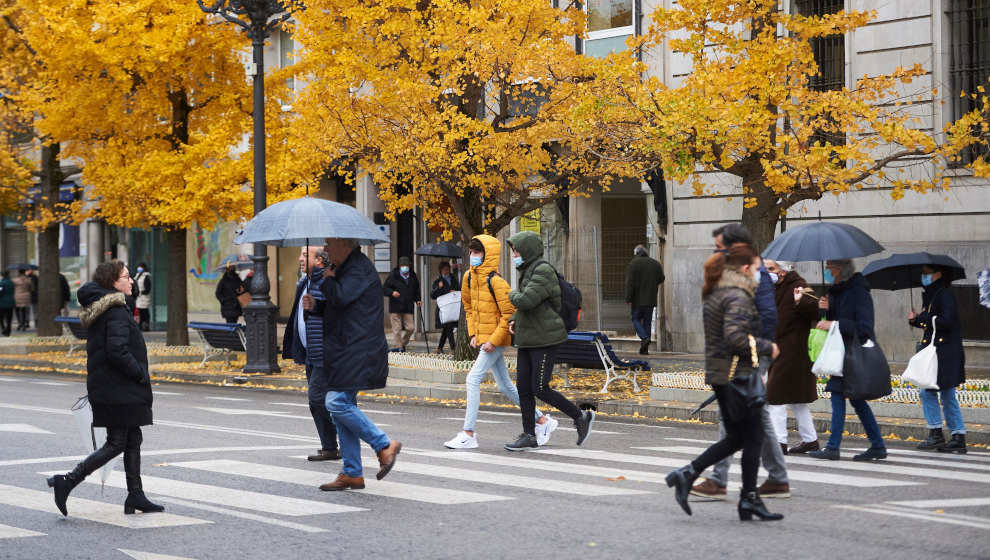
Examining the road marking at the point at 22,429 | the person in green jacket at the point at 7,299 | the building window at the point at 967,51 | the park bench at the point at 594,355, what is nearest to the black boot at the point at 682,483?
the road marking at the point at 22,429

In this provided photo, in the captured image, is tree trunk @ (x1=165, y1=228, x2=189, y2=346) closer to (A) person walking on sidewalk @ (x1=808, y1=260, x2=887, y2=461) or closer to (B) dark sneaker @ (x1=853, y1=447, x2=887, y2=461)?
(A) person walking on sidewalk @ (x1=808, y1=260, x2=887, y2=461)

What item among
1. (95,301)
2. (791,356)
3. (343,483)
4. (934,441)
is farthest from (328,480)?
(934,441)

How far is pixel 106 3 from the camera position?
2333 cm

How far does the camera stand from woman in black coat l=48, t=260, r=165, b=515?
8125 millimetres

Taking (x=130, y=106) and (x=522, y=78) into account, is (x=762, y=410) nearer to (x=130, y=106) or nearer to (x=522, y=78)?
(x=522, y=78)

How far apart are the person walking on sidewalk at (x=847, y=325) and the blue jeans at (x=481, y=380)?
2.55 metres

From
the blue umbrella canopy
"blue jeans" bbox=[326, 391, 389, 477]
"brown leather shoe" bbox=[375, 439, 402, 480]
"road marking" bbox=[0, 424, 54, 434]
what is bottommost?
"road marking" bbox=[0, 424, 54, 434]

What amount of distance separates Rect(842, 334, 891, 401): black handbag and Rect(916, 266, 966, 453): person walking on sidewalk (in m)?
1.21

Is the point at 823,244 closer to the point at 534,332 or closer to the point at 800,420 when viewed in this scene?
the point at 800,420

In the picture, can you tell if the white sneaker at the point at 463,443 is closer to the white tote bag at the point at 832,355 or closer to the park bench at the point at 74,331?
the white tote bag at the point at 832,355

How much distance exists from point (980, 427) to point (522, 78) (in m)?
8.36

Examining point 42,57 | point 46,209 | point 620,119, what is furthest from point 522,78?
point 46,209

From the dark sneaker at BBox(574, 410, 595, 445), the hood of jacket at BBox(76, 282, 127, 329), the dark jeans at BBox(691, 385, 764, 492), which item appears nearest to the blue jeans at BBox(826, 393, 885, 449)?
the dark sneaker at BBox(574, 410, 595, 445)

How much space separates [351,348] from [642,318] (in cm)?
1555
